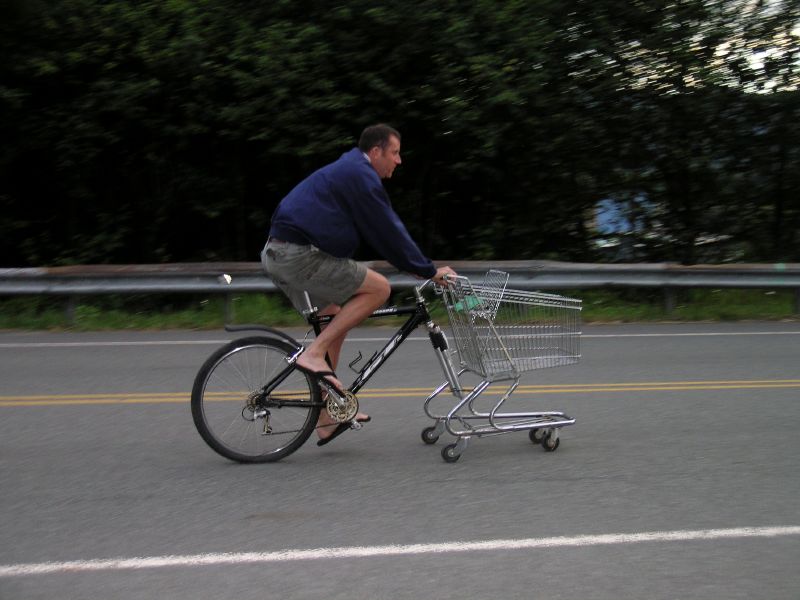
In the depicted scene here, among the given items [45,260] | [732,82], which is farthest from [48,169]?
[732,82]

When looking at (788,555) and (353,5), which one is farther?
(353,5)

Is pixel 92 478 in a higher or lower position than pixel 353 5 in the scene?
lower

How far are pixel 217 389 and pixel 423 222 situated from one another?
1101 centimetres

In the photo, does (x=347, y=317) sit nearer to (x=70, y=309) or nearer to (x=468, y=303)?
(x=468, y=303)

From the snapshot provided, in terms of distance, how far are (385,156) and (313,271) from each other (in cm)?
81

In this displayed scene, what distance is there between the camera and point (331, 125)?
14617mm

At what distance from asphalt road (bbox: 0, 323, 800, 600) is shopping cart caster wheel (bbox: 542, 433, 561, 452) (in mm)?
73

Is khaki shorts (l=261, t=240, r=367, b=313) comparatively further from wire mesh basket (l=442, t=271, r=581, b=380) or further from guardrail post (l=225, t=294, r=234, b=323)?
guardrail post (l=225, t=294, r=234, b=323)

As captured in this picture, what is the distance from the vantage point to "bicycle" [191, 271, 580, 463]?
5789mm

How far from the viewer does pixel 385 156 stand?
590cm

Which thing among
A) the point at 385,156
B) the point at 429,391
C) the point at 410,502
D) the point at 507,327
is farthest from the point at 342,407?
the point at 429,391

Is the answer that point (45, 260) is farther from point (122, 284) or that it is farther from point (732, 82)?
point (732, 82)

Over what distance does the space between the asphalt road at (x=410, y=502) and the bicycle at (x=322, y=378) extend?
20cm

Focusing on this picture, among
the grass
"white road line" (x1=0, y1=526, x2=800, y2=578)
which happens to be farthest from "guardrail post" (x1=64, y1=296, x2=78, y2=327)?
"white road line" (x1=0, y1=526, x2=800, y2=578)
